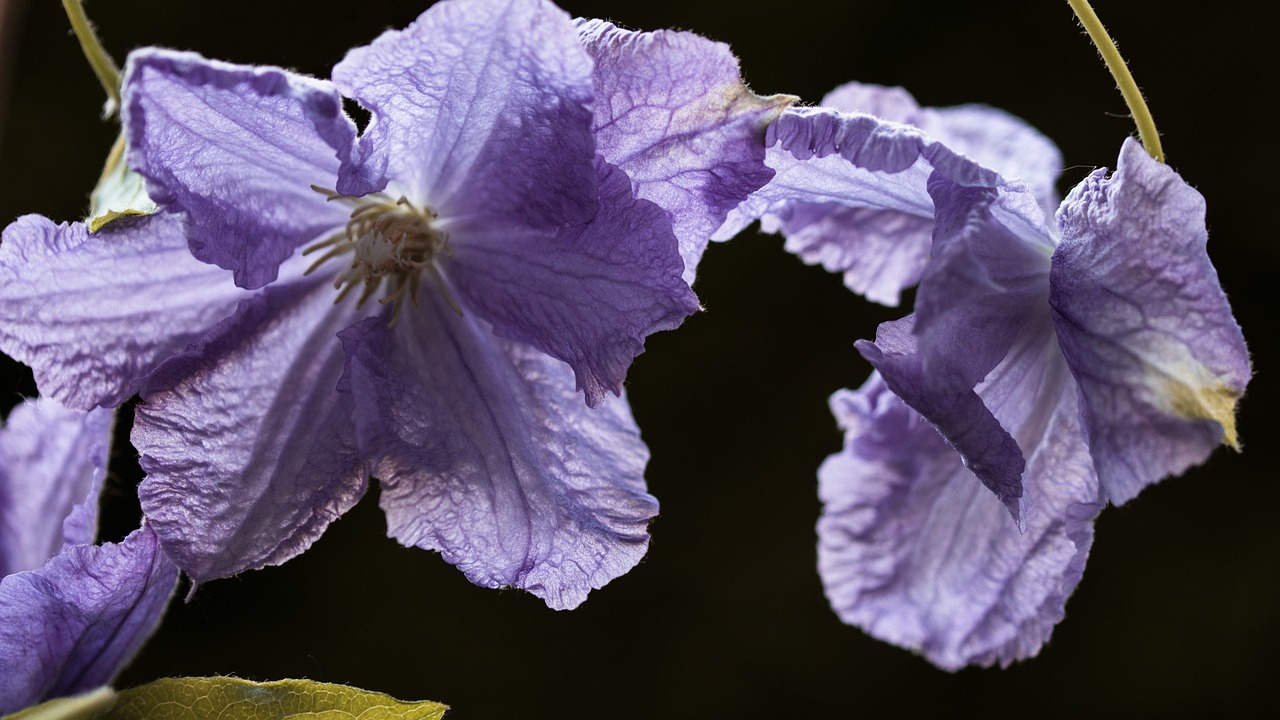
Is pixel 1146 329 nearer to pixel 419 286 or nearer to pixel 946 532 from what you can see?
pixel 946 532

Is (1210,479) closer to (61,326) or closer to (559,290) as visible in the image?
(559,290)

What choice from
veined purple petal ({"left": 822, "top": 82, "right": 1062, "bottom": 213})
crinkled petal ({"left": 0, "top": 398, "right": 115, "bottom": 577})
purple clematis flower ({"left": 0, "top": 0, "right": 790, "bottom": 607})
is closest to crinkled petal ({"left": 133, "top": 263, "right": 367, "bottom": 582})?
purple clematis flower ({"left": 0, "top": 0, "right": 790, "bottom": 607})

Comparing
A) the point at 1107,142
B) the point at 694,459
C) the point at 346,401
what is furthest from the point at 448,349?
the point at 1107,142

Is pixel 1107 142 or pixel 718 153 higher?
pixel 718 153

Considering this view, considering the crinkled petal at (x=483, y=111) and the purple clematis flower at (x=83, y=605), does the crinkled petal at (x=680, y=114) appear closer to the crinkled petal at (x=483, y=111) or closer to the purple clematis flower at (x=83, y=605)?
the crinkled petal at (x=483, y=111)

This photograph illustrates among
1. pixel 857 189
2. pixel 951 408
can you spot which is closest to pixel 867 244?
pixel 857 189
